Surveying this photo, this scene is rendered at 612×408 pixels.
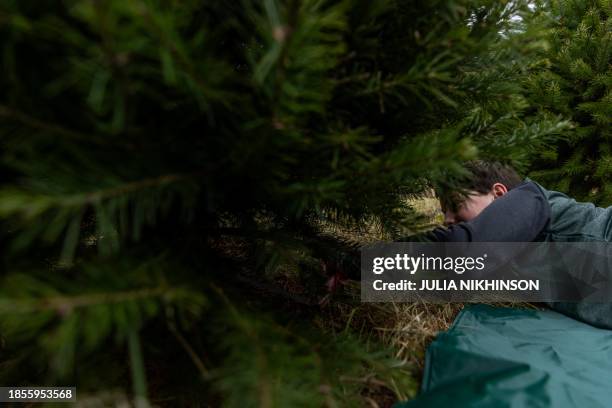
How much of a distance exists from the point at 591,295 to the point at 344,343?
4.13ft

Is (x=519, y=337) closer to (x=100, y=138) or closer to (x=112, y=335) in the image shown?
(x=112, y=335)

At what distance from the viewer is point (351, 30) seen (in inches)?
24.0

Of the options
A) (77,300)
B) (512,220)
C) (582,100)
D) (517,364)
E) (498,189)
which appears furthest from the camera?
(582,100)

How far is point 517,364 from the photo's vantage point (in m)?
0.86

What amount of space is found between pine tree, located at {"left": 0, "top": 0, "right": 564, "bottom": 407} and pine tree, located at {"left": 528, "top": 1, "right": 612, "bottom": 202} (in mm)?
1783

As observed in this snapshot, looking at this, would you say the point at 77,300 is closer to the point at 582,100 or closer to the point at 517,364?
the point at 517,364

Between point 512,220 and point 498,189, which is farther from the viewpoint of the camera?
point 498,189

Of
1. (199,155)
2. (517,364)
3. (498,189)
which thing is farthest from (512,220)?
(199,155)

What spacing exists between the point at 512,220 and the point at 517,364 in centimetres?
73

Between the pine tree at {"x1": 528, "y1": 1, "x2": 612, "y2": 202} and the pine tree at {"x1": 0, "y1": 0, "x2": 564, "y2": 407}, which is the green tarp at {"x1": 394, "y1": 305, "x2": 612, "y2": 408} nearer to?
the pine tree at {"x1": 0, "y1": 0, "x2": 564, "y2": 407}

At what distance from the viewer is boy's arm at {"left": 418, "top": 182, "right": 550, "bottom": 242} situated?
4.59ft

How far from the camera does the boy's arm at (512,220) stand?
1400 mm

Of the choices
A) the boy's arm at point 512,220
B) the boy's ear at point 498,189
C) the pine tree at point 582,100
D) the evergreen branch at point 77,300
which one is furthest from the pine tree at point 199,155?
the pine tree at point 582,100

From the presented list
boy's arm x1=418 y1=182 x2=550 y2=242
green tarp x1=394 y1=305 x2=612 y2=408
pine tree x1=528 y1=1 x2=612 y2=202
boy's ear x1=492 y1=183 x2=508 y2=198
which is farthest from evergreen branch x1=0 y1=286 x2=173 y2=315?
pine tree x1=528 y1=1 x2=612 y2=202
